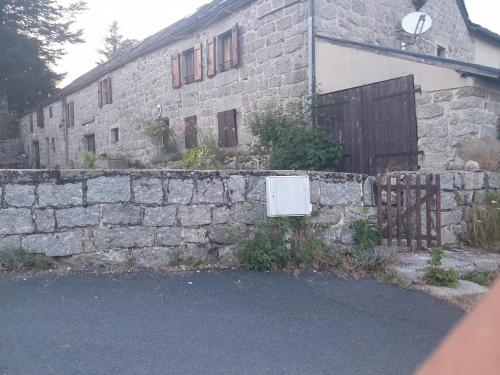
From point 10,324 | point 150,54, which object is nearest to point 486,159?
point 10,324

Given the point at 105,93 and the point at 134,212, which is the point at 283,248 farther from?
the point at 105,93

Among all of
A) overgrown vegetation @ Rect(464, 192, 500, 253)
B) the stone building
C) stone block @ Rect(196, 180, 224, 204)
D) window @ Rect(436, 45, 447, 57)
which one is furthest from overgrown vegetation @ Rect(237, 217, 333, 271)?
window @ Rect(436, 45, 447, 57)

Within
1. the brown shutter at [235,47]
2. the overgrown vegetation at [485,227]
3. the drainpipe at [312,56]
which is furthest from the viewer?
the brown shutter at [235,47]

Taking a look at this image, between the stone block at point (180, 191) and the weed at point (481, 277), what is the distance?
3.32 meters

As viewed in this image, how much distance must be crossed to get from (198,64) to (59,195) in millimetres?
8314

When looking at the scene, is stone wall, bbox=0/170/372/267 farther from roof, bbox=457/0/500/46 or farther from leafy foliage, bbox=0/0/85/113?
leafy foliage, bbox=0/0/85/113

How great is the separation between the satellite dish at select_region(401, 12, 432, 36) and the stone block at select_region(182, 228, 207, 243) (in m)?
7.93

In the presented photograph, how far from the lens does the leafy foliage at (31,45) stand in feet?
79.8

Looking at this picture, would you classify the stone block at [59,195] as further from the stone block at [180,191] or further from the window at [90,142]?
the window at [90,142]

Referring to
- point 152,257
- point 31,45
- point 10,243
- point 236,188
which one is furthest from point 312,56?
point 31,45

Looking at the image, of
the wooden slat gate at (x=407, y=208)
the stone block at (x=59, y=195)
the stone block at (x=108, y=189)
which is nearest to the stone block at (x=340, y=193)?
the wooden slat gate at (x=407, y=208)

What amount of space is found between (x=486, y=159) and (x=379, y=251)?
3.08 meters

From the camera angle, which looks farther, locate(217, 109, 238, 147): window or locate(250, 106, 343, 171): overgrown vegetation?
locate(217, 109, 238, 147): window

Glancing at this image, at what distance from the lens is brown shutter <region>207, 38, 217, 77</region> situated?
1176cm
